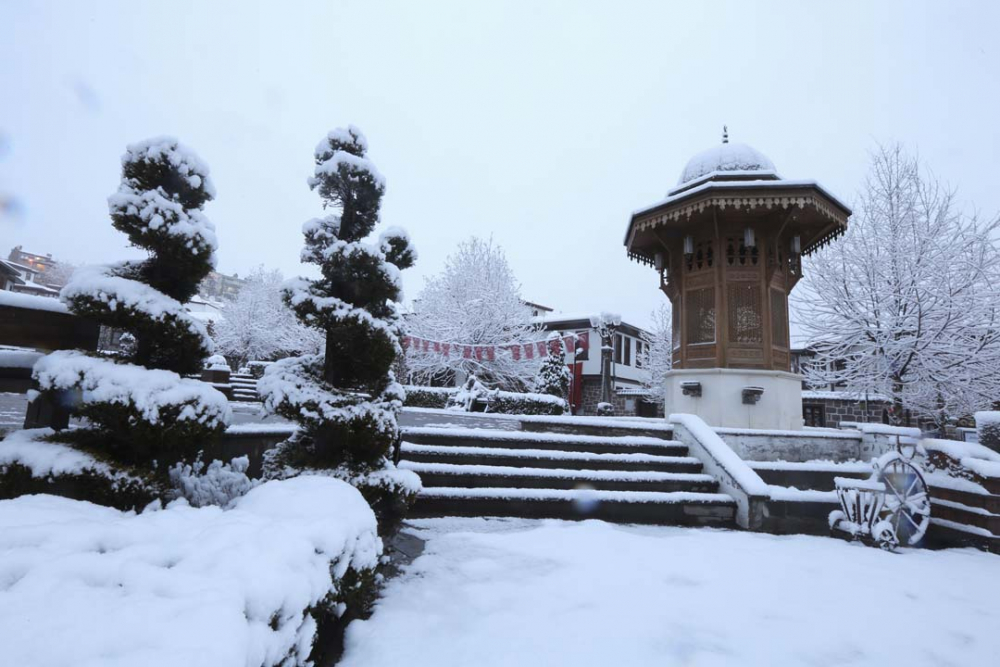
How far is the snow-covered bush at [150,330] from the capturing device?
10.6 feet

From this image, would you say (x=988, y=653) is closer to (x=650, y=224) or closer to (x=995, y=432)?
(x=995, y=432)

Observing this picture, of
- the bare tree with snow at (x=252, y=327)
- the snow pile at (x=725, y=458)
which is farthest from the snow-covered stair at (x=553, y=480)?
the bare tree with snow at (x=252, y=327)

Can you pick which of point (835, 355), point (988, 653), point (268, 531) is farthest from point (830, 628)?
point (835, 355)

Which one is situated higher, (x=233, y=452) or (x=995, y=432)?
(x=995, y=432)

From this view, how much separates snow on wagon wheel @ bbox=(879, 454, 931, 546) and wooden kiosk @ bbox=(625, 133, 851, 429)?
9.91 feet

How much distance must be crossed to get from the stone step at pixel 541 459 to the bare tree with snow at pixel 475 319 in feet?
52.8

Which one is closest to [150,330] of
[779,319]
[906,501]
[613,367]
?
[906,501]

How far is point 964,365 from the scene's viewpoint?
1025 centimetres

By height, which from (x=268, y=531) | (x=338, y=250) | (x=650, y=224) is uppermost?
(x=650, y=224)

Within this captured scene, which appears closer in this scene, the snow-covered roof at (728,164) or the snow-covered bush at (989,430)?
the snow-covered bush at (989,430)

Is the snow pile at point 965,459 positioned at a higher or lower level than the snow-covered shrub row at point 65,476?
higher

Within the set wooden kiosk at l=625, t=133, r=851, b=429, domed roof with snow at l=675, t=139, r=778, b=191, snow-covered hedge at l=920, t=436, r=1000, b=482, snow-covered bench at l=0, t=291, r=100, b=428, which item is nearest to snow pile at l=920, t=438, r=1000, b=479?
snow-covered hedge at l=920, t=436, r=1000, b=482

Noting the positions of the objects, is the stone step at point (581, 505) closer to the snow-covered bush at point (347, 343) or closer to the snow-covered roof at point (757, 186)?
the snow-covered bush at point (347, 343)

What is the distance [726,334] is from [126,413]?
943 cm
